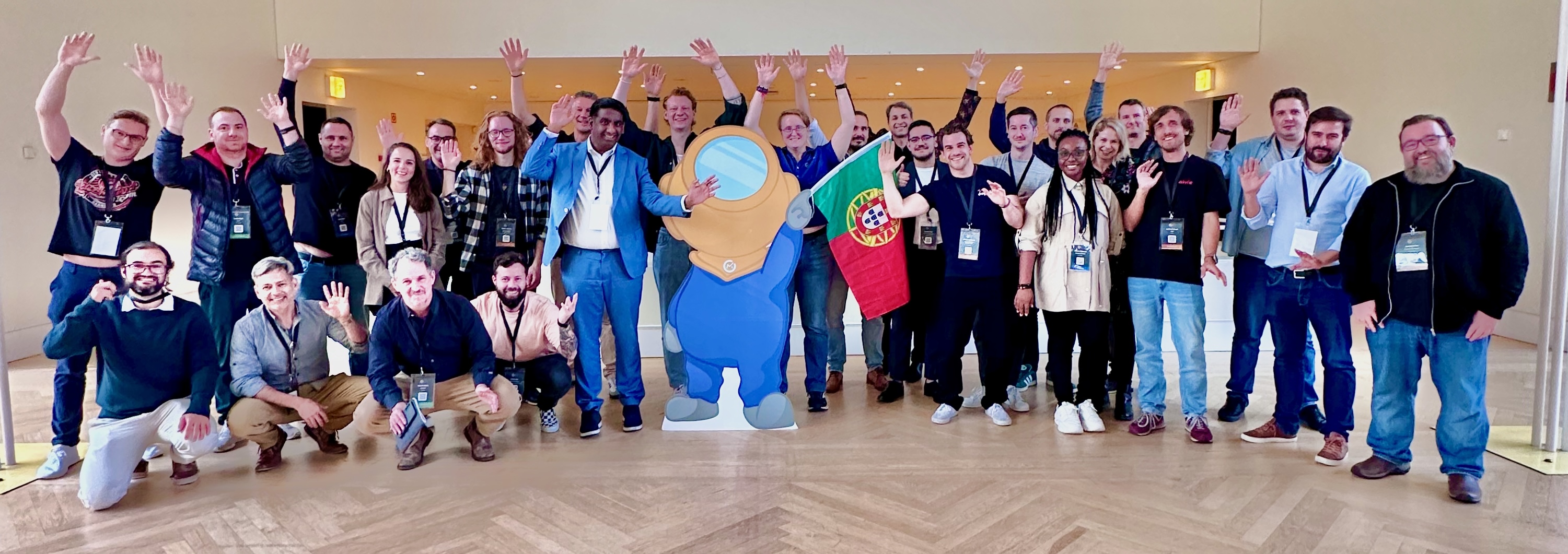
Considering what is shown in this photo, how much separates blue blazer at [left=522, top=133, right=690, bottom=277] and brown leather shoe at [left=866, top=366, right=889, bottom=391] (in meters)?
1.51

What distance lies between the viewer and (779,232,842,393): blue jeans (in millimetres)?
4602

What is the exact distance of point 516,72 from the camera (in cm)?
447

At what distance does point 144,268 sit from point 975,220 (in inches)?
126

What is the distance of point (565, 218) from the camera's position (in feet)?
13.4

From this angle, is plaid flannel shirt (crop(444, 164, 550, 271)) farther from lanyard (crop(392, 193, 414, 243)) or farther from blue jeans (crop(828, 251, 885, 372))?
blue jeans (crop(828, 251, 885, 372))

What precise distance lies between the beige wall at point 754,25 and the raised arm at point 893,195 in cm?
550

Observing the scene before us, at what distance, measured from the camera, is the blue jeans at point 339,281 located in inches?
169

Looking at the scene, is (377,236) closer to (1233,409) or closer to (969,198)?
(969,198)

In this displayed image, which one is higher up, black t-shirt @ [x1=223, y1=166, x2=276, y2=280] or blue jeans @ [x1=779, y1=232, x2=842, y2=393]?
black t-shirt @ [x1=223, y1=166, x2=276, y2=280]

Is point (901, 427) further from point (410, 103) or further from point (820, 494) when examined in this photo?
point (410, 103)

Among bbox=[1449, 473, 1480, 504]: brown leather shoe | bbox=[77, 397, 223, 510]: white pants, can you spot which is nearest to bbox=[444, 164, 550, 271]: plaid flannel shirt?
bbox=[77, 397, 223, 510]: white pants

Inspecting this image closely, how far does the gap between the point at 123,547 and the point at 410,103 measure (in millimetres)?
11278

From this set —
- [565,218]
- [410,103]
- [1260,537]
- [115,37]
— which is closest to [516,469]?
[565,218]

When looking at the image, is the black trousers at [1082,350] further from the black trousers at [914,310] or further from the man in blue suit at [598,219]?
the man in blue suit at [598,219]
